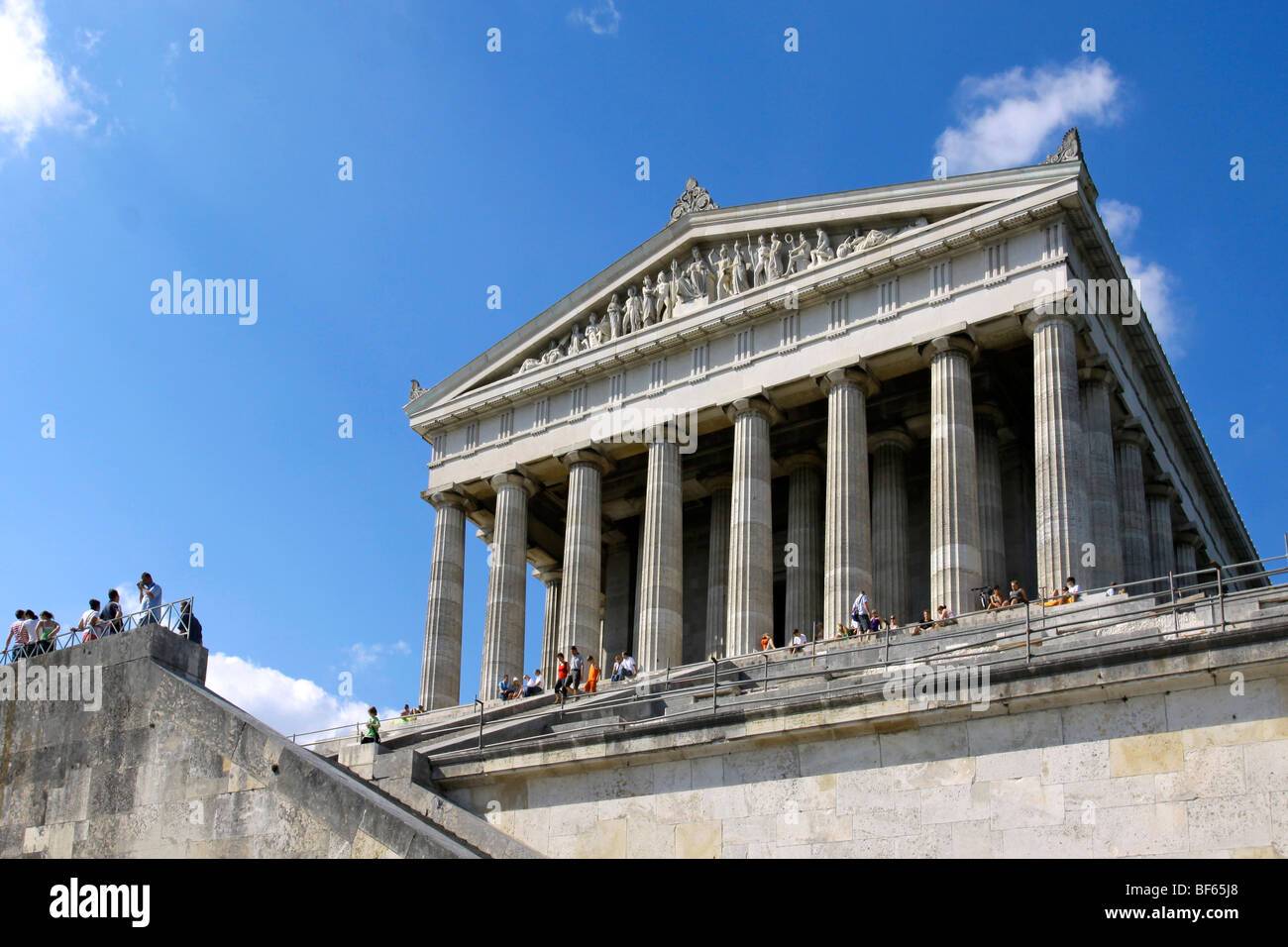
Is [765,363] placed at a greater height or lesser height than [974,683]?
greater

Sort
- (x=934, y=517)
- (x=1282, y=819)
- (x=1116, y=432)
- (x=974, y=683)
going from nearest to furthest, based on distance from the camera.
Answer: (x=1282, y=819) < (x=974, y=683) < (x=934, y=517) < (x=1116, y=432)

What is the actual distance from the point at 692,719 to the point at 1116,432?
2670 cm

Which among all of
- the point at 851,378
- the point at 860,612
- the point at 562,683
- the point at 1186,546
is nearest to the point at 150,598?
the point at 562,683

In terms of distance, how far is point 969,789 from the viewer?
21578mm

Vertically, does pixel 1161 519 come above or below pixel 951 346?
below

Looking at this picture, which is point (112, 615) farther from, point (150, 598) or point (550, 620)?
point (550, 620)

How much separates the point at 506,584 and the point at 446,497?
5.14m

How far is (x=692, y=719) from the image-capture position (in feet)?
79.5

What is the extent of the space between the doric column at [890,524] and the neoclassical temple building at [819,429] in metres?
0.09

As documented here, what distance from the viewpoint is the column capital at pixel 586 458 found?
166 ft
